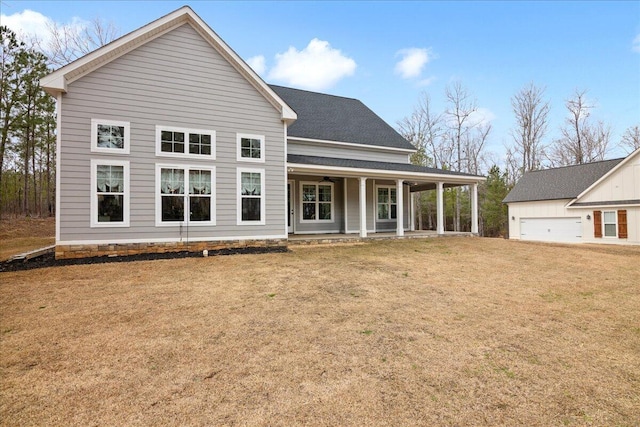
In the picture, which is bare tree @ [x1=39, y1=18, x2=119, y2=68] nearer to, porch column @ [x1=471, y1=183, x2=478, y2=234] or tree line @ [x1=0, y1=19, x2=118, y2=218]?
tree line @ [x1=0, y1=19, x2=118, y2=218]

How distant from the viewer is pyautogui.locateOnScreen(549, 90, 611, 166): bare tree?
88.2ft

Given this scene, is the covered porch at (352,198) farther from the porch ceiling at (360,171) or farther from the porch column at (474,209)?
the porch column at (474,209)

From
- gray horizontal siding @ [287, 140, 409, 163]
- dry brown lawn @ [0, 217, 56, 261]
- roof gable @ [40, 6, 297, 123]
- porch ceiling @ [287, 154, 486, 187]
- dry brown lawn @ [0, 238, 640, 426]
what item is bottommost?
dry brown lawn @ [0, 238, 640, 426]

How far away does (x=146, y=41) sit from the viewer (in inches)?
344

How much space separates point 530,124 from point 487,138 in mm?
3567

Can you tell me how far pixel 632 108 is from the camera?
2358cm

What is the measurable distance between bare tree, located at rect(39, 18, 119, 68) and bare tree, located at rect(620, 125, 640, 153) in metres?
38.4

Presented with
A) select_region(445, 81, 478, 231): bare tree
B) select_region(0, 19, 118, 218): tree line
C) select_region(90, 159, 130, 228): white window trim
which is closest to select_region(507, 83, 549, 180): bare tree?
select_region(445, 81, 478, 231): bare tree

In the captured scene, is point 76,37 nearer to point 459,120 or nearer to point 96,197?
point 96,197

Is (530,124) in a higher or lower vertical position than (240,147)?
higher

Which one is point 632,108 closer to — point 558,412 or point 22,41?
point 558,412

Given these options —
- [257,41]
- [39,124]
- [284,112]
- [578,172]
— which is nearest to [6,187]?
[39,124]

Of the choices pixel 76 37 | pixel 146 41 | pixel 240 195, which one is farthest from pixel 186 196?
pixel 76 37

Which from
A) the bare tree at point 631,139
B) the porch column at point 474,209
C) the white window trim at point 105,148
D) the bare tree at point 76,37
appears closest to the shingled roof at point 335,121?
the porch column at point 474,209
